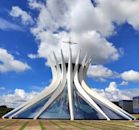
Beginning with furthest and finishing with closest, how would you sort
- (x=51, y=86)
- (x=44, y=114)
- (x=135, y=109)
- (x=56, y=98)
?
(x=135, y=109)
(x=51, y=86)
(x=56, y=98)
(x=44, y=114)

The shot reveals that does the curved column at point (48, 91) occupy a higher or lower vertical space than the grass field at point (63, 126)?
higher

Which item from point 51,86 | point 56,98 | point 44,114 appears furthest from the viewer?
point 51,86

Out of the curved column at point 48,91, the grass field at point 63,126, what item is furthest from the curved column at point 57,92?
the grass field at point 63,126

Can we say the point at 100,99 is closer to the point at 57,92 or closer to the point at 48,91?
the point at 57,92

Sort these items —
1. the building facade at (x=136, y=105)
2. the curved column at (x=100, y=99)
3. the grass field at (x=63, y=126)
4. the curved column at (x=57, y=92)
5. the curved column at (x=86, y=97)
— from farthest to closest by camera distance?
the building facade at (x=136, y=105) < the curved column at (x=100, y=99) < the curved column at (x=86, y=97) < the curved column at (x=57, y=92) < the grass field at (x=63, y=126)

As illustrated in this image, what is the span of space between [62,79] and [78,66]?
4.13 meters

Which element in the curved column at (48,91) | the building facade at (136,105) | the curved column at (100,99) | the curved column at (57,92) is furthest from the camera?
the building facade at (136,105)

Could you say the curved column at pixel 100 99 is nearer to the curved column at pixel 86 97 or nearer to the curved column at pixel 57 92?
the curved column at pixel 86 97

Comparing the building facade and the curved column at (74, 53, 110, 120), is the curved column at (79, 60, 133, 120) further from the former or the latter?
the building facade

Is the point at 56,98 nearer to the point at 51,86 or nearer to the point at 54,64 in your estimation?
the point at 51,86

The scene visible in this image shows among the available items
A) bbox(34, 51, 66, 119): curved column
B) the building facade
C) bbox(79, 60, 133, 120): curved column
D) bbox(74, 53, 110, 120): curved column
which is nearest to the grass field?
bbox(34, 51, 66, 119): curved column

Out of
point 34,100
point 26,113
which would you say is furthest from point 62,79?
point 26,113

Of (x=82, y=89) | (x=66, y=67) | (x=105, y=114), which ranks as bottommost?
(x=105, y=114)

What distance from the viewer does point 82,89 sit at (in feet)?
173
